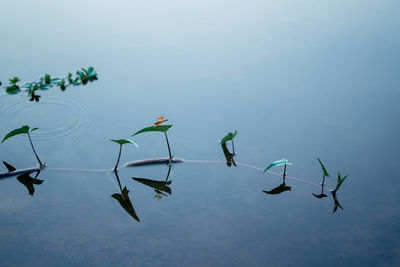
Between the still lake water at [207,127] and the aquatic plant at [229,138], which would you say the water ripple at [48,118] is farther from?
the aquatic plant at [229,138]

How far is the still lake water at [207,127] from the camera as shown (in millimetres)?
1465

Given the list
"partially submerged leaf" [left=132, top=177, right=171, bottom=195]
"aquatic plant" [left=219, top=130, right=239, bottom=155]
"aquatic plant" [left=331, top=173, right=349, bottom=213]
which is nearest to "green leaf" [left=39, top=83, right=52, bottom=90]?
"partially submerged leaf" [left=132, top=177, right=171, bottom=195]

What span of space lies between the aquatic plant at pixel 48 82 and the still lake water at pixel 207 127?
5cm

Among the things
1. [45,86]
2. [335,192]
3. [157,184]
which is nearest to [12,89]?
[45,86]

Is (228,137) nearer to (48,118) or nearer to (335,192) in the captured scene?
(335,192)

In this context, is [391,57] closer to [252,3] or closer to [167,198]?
[252,3]

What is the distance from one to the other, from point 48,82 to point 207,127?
37.2 inches

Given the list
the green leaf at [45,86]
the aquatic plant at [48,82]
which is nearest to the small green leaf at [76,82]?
the aquatic plant at [48,82]

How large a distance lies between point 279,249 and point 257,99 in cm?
97

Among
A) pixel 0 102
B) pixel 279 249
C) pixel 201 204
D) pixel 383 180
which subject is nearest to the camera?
pixel 279 249

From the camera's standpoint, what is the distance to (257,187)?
5.56ft

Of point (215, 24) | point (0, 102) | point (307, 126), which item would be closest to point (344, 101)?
point (307, 126)

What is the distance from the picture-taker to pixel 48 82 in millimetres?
2262

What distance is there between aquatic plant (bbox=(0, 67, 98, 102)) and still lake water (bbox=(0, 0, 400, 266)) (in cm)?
5
